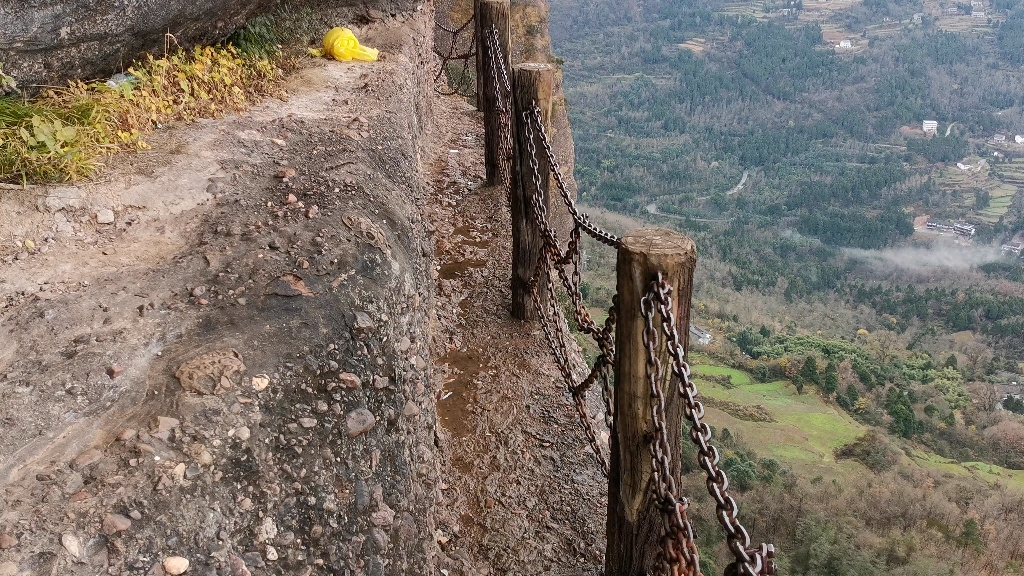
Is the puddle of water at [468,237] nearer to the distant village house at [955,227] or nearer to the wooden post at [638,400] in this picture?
the wooden post at [638,400]

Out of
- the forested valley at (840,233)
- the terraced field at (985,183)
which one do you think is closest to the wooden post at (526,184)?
the forested valley at (840,233)

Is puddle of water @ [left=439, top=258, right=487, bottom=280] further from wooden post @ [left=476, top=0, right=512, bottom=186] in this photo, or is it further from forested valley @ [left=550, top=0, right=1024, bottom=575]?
forested valley @ [left=550, top=0, right=1024, bottom=575]

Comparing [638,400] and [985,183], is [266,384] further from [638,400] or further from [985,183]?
[985,183]

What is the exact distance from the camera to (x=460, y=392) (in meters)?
4.12

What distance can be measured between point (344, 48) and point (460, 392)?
432 centimetres

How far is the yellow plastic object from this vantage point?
6.68 metres

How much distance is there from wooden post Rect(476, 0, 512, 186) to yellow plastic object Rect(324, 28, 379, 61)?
1.23 meters

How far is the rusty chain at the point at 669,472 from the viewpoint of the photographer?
1639 mm

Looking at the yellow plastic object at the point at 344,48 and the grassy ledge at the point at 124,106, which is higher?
the yellow plastic object at the point at 344,48

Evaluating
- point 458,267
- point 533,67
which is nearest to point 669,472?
point 533,67

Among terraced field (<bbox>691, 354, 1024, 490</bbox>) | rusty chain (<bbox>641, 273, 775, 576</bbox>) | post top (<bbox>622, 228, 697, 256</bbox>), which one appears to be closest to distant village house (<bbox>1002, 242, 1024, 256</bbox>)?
terraced field (<bbox>691, 354, 1024, 490</bbox>)

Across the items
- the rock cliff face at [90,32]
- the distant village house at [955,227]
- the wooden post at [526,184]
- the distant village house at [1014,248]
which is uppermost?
the rock cliff face at [90,32]

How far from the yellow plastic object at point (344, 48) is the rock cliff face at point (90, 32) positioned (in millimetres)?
1193

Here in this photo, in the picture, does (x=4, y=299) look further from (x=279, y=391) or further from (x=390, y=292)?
(x=390, y=292)
